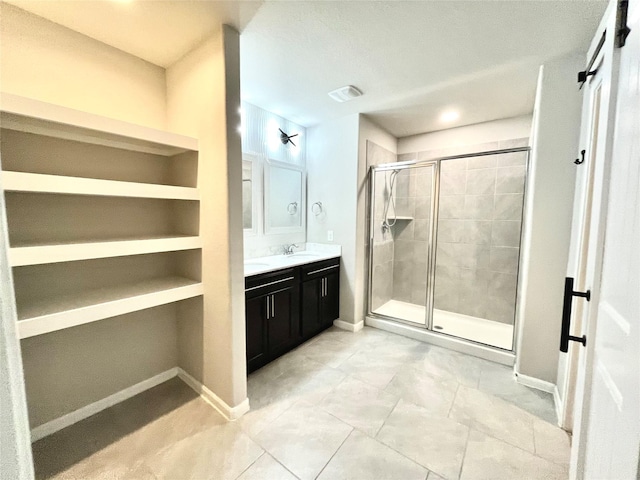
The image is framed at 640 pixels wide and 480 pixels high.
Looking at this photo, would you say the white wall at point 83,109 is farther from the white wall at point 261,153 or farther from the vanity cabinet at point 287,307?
the white wall at point 261,153

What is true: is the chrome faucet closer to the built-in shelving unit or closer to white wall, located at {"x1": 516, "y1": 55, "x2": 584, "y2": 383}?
Result: the built-in shelving unit

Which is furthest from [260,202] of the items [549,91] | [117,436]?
[549,91]

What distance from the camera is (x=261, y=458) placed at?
1.49 metres

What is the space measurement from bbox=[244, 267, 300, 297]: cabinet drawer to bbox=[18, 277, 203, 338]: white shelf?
1.28ft

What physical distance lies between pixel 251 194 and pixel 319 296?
1350 millimetres

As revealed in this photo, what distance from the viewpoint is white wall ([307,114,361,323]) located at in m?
3.04

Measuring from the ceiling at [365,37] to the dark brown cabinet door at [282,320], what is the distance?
1915mm

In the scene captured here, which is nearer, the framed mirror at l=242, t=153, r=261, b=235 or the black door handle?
the black door handle

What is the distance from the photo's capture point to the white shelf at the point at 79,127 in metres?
1.25

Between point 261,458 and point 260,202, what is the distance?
7.30ft

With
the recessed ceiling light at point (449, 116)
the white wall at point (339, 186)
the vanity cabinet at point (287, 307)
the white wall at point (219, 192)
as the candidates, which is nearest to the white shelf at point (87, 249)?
the white wall at point (219, 192)

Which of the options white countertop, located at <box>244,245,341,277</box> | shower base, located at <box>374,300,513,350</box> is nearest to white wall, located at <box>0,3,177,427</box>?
white countertop, located at <box>244,245,341,277</box>

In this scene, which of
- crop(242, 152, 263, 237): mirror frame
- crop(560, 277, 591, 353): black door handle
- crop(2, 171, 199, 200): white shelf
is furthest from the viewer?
crop(242, 152, 263, 237): mirror frame

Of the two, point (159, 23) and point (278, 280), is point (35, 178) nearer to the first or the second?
point (159, 23)
